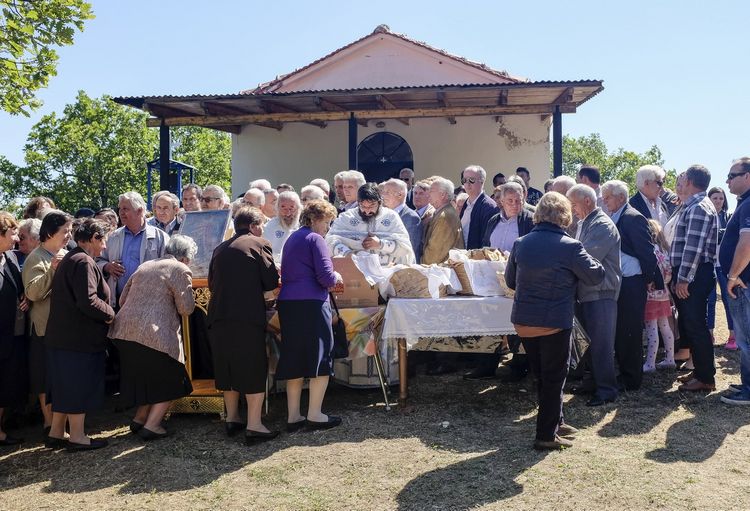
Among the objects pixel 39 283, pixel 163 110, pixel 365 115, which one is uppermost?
pixel 163 110

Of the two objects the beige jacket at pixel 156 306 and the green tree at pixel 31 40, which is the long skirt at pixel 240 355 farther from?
the green tree at pixel 31 40

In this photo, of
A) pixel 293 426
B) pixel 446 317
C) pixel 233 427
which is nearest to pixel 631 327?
pixel 446 317

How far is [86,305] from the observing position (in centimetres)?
461

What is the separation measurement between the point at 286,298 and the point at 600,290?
249cm

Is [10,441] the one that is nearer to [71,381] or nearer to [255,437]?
[71,381]

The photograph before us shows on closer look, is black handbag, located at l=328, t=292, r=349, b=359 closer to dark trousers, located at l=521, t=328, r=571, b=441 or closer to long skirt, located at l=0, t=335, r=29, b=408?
dark trousers, located at l=521, t=328, r=571, b=441

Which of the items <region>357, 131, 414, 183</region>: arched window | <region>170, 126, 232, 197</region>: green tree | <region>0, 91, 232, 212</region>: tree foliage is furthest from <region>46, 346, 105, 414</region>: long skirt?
<region>170, 126, 232, 197</region>: green tree

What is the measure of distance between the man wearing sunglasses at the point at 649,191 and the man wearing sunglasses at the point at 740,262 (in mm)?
885

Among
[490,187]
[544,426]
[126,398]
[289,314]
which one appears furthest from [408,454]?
[490,187]

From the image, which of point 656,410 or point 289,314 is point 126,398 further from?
point 656,410

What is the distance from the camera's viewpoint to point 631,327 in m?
5.76

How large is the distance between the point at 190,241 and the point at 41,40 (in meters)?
4.88

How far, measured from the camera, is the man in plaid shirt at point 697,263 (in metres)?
5.64

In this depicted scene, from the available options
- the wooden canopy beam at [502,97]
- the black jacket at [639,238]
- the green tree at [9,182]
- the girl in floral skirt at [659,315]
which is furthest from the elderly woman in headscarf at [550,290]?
the green tree at [9,182]
